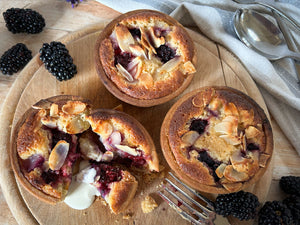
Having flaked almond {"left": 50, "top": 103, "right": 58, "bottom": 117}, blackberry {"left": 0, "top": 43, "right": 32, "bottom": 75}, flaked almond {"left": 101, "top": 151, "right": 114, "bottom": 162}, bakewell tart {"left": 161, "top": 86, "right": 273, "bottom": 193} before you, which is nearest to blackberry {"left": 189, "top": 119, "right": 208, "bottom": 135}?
bakewell tart {"left": 161, "top": 86, "right": 273, "bottom": 193}

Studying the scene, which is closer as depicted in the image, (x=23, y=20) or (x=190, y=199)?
(x=190, y=199)

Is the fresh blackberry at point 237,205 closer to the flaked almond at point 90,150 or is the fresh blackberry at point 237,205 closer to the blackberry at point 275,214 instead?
the blackberry at point 275,214

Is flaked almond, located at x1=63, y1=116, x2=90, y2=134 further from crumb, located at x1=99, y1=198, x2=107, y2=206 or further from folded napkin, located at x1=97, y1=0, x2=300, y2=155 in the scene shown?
folded napkin, located at x1=97, y1=0, x2=300, y2=155

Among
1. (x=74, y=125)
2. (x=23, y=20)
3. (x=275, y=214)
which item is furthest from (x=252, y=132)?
(x=23, y=20)

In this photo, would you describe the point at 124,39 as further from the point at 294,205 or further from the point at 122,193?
the point at 294,205

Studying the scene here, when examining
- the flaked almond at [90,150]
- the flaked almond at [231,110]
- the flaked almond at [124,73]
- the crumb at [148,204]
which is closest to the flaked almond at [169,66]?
the flaked almond at [124,73]

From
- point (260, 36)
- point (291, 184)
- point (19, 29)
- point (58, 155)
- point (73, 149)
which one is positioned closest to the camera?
point (58, 155)
